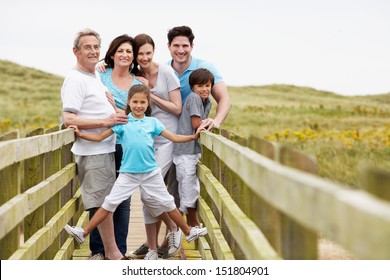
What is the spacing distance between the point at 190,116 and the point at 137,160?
26.0 inches

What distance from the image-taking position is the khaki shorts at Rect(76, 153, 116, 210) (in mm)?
6129

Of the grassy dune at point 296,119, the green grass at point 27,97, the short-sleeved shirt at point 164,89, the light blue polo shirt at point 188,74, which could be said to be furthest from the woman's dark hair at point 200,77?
the green grass at point 27,97

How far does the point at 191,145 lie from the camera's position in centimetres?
647

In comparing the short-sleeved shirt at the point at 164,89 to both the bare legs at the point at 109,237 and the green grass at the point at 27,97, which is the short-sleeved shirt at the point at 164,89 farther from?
the green grass at the point at 27,97

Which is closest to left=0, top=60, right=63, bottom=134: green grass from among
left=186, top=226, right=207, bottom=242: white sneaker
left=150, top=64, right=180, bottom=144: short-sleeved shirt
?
left=150, top=64, right=180, bottom=144: short-sleeved shirt

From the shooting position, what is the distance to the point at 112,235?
246 inches

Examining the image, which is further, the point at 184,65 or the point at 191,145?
the point at 184,65

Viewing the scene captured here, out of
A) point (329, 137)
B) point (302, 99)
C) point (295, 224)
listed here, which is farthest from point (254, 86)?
point (295, 224)

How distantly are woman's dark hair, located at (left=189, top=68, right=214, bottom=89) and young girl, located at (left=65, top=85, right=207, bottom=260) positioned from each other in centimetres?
48

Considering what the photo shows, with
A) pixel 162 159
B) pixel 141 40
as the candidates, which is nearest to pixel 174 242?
pixel 162 159

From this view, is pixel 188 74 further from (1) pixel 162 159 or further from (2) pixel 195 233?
(2) pixel 195 233

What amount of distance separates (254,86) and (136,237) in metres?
74.5

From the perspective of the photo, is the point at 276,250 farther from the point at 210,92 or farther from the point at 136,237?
the point at 136,237

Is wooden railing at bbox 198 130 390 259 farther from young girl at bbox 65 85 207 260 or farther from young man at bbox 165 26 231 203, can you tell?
young man at bbox 165 26 231 203
